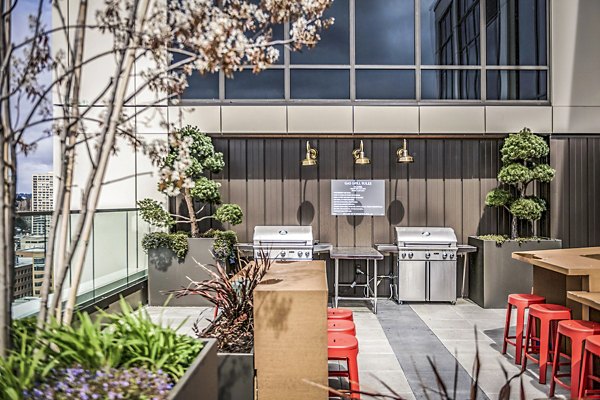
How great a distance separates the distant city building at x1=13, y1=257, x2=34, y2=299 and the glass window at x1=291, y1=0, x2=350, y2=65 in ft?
17.2

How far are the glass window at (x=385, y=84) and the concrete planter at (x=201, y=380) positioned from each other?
Answer: 6274 mm

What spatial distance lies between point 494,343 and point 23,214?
16.1ft

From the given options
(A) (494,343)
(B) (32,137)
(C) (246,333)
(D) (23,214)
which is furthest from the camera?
(A) (494,343)

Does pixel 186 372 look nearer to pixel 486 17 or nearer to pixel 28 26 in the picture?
pixel 28 26

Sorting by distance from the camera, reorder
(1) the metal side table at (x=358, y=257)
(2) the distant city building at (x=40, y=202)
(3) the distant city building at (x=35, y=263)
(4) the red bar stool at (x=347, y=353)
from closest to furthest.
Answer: (4) the red bar stool at (x=347, y=353), (3) the distant city building at (x=35, y=263), (2) the distant city building at (x=40, y=202), (1) the metal side table at (x=358, y=257)

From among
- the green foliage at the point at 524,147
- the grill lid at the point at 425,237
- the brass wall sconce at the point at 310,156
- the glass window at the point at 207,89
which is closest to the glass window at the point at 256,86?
the glass window at the point at 207,89

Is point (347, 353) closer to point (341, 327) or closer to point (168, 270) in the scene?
point (341, 327)

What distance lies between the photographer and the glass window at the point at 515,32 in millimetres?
7910

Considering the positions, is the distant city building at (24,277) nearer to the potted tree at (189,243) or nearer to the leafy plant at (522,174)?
the potted tree at (189,243)

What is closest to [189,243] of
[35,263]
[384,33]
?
[35,263]

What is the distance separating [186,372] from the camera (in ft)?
6.17

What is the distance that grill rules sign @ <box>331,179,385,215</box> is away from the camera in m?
7.81

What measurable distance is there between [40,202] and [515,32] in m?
7.68

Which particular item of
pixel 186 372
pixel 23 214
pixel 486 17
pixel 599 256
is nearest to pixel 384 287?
pixel 599 256
